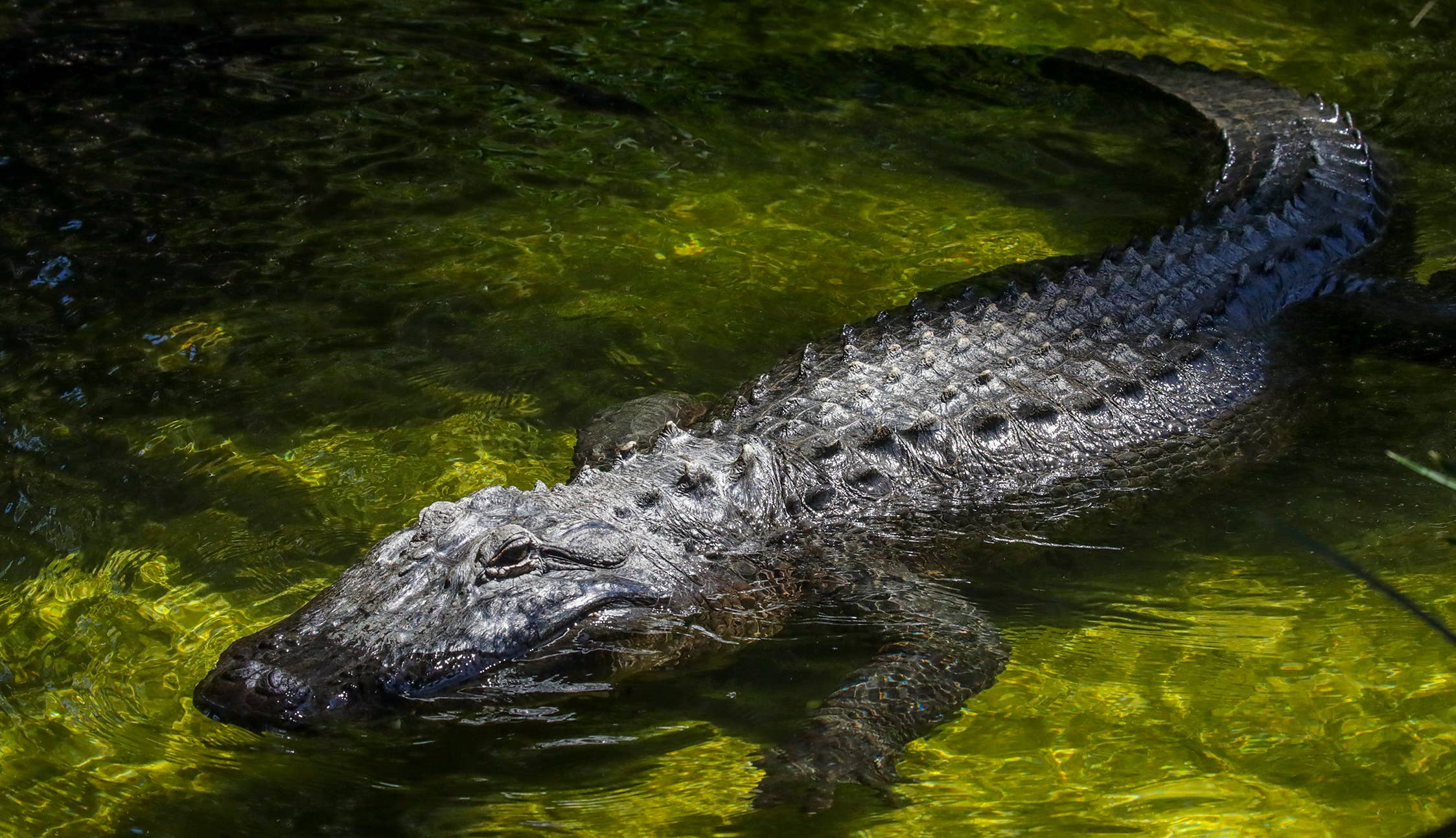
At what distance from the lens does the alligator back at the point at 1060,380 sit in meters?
4.25

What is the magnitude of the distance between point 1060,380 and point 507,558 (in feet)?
6.68

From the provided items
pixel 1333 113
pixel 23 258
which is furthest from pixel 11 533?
pixel 1333 113

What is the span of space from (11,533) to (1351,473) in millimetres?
4628

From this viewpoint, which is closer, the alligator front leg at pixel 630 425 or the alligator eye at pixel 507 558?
the alligator eye at pixel 507 558

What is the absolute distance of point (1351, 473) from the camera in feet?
15.2

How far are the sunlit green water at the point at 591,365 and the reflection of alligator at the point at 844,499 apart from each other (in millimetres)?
145

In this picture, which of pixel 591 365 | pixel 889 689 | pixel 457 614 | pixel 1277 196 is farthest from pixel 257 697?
pixel 1277 196

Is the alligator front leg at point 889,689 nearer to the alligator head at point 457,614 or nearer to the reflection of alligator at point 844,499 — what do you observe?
the reflection of alligator at point 844,499

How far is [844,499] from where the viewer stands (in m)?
4.15

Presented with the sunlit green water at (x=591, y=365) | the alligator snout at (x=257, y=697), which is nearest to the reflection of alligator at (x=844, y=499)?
the alligator snout at (x=257, y=697)

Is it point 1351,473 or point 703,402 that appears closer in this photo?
point 1351,473

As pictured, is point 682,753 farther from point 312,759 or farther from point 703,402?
point 703,402

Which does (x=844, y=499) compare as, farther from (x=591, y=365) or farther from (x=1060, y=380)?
(x=591, y=365)

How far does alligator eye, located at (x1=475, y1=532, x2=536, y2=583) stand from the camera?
366cm
